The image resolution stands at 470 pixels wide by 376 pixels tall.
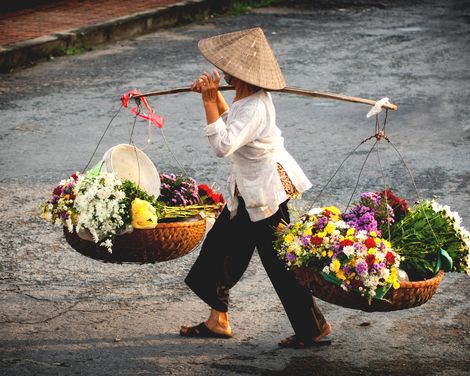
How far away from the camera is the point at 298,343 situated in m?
5.11

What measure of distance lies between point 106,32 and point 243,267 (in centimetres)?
855

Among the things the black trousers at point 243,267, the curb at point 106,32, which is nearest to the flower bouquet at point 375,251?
the black trousers at point 243,267

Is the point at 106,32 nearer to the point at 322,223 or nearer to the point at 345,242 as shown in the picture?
the point at 322,223

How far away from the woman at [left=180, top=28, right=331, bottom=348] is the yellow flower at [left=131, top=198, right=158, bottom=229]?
0.38 metres

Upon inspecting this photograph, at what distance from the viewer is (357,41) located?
13.4 meters

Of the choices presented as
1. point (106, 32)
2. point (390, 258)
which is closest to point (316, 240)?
point (390, 258)

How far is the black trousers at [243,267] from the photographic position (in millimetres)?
5078

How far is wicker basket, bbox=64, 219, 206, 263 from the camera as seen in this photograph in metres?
4.98

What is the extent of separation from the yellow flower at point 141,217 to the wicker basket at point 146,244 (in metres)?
0.03

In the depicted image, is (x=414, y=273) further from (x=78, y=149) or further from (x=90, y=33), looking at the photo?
(x=90, y=33)

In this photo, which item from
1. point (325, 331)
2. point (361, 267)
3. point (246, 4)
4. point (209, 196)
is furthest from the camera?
point (246, 4)

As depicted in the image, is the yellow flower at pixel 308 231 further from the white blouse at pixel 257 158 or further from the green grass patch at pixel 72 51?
the green grass patch at pixel 72 51

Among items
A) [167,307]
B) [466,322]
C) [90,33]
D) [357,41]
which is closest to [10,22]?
[90,33]

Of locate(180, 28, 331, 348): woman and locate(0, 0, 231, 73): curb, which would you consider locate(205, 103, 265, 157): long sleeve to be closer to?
locate(180, 28, 331, 348): woman
